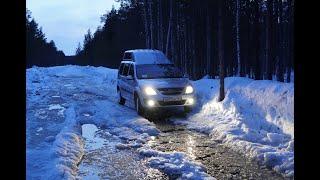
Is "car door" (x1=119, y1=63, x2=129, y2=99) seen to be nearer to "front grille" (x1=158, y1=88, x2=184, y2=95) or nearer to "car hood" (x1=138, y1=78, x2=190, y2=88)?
"car hood" (x1=138, y1=78, x2=190, y2=88)

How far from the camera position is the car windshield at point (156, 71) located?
1664cm

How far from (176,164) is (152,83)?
23.5ft

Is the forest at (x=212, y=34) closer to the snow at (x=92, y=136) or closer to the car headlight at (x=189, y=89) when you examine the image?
the car headlight at (x=189, y=89)

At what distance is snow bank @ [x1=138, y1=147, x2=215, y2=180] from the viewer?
7.70 m

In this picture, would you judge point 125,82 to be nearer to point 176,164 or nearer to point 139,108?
point 139,108

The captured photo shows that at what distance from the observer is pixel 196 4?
123 feet

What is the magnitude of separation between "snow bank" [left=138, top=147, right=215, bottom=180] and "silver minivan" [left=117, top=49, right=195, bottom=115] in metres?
5.40

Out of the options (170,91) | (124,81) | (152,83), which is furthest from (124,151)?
(124,81)

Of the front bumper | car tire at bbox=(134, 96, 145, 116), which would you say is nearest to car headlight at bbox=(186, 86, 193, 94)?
the front bumper

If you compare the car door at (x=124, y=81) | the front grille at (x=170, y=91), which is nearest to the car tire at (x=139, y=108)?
the front grille at (x=170, y=91)

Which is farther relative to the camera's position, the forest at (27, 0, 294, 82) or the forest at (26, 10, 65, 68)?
the forest at (26, 10, 65, 68)

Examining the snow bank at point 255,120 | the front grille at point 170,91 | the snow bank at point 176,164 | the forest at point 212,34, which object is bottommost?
the snow bank at point 176,164
